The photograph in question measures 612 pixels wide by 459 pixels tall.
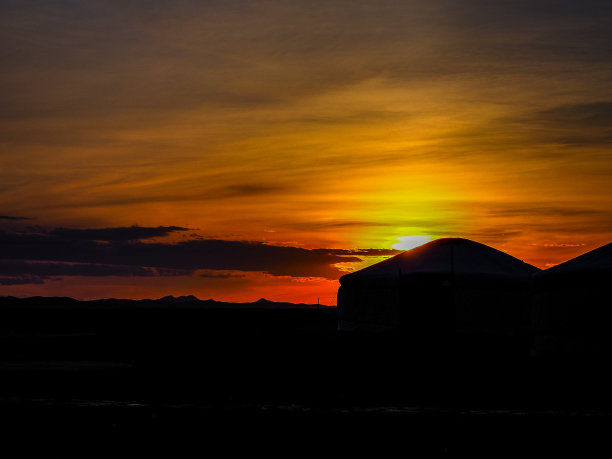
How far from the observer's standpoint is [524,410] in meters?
10.0

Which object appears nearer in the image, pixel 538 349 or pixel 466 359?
pixel 538 349

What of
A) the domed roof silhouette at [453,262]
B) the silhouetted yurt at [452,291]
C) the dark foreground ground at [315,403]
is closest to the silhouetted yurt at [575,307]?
the dark foreground ground at [315,403]

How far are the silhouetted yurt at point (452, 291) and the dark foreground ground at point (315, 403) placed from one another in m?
1.00

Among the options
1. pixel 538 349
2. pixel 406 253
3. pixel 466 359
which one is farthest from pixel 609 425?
pixel 406 253

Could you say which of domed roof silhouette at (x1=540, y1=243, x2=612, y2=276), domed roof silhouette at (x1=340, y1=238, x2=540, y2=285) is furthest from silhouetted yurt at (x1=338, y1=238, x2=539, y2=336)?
domed roof silhouette at (x1=540, y1=243, x2=612, y2=276)

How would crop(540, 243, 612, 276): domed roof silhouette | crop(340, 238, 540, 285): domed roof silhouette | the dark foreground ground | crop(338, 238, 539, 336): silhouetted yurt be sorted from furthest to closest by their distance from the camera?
1. crop(340, 238, 540, 285): domed roof silhouette
2. crop(338, 238, 539, 336): silhouetted yurt
3. crop(540, 243, 612, 276): domed roof silhouette
4. the dark foreground ground

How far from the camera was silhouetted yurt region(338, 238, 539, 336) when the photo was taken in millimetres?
20391

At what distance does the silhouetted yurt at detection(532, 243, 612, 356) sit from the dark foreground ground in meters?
0.39

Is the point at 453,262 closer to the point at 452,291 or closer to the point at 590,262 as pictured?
the point at 452,291

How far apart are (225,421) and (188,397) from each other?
7.79ft

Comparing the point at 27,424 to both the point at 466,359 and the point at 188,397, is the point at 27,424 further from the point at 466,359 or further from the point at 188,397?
the point at 466,359

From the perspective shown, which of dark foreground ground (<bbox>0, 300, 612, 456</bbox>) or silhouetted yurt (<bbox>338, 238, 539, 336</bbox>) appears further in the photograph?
silhouetted yurt (<bbox>338, 238, 539, 336</bbox>)

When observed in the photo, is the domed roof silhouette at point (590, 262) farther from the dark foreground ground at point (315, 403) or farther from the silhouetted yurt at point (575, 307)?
the dark foreground ground at point (315, 403)

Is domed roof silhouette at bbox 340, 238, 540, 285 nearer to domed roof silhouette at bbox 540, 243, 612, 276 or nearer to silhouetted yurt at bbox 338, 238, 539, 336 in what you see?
silhouetted yurt at bbox 338, 238, 539, 336
